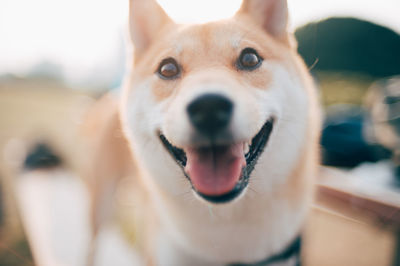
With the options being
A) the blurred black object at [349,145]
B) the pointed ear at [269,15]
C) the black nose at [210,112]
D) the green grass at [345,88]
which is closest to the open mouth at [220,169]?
the black nose at [210,112]

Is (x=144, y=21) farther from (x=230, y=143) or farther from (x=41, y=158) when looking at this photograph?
(x=41, y=158)

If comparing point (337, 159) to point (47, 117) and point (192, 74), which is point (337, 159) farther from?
point (47, 117)

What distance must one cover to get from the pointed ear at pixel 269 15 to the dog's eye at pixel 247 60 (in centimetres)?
27

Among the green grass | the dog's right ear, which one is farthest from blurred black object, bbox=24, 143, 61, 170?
the green grass

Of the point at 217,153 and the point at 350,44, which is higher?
the point at 350,44

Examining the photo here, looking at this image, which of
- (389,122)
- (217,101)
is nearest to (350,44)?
(389,122)

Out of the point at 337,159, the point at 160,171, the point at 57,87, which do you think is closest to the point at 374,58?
the point at 337,159

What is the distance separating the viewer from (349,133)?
2234 millimetres

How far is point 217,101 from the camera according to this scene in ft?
2.78

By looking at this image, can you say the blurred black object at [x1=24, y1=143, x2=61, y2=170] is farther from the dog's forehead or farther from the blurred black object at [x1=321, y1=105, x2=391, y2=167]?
the blurred black object at [x1=321, y1=105, x2=391, y2=167]

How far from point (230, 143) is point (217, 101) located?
0.19 metres

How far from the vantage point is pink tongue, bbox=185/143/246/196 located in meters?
0.96

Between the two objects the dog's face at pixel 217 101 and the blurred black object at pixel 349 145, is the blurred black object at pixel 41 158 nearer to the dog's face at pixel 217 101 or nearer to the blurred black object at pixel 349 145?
the dog's face at pixel 217 101

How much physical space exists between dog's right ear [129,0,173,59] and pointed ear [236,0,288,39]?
20.1 inches
